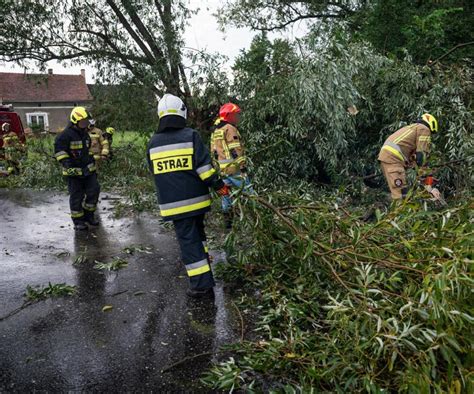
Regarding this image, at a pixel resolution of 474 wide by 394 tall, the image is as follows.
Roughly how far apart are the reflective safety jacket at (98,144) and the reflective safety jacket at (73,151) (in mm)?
3980

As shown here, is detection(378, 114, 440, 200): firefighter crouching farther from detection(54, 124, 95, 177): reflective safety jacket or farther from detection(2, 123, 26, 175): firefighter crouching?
detection(2, 123, 26, 175): firefighter crouching

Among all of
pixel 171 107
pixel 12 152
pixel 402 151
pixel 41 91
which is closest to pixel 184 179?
pixel 171 107

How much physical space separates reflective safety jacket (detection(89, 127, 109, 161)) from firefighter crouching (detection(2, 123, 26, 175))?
3115mm

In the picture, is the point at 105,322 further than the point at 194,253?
No

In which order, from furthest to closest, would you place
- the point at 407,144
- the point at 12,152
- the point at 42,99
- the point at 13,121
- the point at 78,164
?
the point at 42,99 → the point at 13,121 → the point at 12,152 → the point at 78,164 → the point at 407,144

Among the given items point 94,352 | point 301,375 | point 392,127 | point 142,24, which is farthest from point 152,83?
point 301,375

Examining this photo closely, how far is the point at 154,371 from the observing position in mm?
2752

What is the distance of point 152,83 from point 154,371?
335 inches

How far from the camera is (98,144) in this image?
34.0ft

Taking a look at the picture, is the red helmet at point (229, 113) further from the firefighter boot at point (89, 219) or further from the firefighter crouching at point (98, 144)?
the firefighter crouching at point (98, 144)

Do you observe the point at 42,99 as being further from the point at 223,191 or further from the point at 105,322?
the point at 105,322

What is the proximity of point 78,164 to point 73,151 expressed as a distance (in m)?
0.20

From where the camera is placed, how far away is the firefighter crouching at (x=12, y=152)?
11.9m

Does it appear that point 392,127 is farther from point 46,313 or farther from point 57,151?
point 46,313
